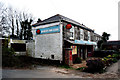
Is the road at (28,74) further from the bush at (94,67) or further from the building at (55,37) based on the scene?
the building at (55,37)

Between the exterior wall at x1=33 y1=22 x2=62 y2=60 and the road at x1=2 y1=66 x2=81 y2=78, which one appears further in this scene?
the exterior wall at x1=33 y1=22 x2=62 y2=60

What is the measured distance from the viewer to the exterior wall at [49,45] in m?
12.4

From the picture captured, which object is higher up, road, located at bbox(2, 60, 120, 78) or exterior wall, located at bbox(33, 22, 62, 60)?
exterior wall, located at bbox(33, 22, 62, 60)

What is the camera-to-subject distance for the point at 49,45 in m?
13.4

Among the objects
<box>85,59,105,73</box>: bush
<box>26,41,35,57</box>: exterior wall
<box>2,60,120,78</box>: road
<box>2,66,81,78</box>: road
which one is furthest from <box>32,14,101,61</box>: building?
<box>2,66,81,78</box>: road

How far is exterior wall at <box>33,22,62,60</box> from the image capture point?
12.4 meters

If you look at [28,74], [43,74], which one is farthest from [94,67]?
[28,74]

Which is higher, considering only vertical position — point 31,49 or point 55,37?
point 55,37

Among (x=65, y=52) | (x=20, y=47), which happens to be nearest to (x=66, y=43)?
(x=65, y=52)

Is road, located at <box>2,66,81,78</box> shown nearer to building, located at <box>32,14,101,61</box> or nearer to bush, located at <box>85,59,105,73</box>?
bush, located at <box>85,59,105,73</box>

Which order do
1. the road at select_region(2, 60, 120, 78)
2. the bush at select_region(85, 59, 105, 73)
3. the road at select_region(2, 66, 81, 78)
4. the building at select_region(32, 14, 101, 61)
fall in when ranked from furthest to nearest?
1. the building at select_region(32, 14, 101, 61)
2. the bush at select_region(85, 59, 105, 73)
3. the road at select_region(2, 60, 120, 78)
4. the road at select_region(2, 66, 81, 78)

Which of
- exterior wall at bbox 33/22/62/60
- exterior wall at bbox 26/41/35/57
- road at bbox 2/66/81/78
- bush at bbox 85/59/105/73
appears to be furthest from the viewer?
exterior wall at bbox 26/41/35/57

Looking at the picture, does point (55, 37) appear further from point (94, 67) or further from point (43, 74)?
point (43, 74)

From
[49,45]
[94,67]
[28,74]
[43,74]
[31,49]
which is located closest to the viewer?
[28,74]
